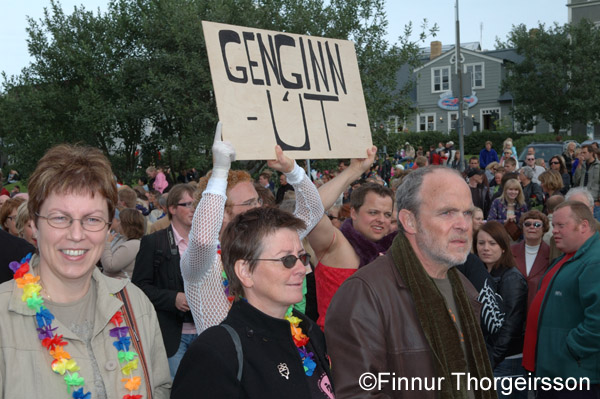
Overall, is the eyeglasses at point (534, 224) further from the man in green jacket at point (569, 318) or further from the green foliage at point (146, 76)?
the green foliage at point (146, 76)

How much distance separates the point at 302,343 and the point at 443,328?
0.72 m

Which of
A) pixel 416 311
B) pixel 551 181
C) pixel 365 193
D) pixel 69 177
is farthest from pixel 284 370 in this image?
pixel 551 181

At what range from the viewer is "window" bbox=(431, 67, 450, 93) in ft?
163

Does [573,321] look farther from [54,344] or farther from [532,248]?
[54,344]

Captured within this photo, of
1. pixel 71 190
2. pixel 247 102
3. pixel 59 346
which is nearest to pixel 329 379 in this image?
pixel 59 346

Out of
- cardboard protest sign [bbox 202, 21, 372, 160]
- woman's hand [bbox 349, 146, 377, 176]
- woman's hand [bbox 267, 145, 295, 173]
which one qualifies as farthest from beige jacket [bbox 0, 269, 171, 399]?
woman's hand [bbox 349, 146, 377, 176]

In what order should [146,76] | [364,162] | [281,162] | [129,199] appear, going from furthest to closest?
[146,76], [129,199], [364,162], [281,162]

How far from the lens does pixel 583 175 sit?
13.7 m

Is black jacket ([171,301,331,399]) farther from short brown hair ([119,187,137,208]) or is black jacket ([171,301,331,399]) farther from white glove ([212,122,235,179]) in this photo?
short brown hair ([119,187,137,208])

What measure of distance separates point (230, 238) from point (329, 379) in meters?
0.79

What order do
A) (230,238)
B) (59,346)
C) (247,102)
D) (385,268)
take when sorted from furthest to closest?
1. (247,102)
2. (385,268)
3. (230,238)
4. (59,346)

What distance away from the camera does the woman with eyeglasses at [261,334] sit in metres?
2.29

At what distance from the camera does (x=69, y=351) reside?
2488mm

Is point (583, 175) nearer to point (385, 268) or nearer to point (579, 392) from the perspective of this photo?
point (579, 392)
